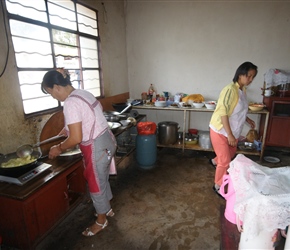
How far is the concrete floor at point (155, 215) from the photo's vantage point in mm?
1753

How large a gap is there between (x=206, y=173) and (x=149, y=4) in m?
3.15

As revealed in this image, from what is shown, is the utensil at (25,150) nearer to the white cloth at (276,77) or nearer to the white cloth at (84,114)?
the white cloth at (84,114)

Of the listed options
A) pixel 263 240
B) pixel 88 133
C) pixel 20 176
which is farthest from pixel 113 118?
pixel 263 240

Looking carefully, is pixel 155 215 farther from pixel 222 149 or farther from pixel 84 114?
pixel 84 114

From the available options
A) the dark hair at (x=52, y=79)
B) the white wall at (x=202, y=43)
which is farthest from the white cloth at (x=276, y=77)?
the dark hair at (x=52, y=79)

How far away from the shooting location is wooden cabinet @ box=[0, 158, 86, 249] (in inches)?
55.9

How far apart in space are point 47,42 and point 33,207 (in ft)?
5.58

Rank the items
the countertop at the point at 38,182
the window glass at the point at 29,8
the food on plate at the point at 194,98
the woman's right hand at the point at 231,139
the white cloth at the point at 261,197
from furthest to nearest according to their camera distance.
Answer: the food on plate at the point at 194,98
the woman's right hand at the point at 231,139
the window glass at the point at 29,8
the countertop at the point at 38,182
the white cloth at the point at 261,197

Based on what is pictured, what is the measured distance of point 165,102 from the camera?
141 inches

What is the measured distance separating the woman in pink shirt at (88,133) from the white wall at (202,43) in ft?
8.55

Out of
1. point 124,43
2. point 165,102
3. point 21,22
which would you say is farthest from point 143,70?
point 21,22

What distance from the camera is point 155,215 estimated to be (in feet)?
6.84

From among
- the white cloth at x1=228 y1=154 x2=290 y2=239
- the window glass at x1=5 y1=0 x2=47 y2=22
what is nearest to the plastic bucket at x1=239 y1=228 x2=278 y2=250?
the white cloth at x1=228 y1=154 x2=290 y2=239

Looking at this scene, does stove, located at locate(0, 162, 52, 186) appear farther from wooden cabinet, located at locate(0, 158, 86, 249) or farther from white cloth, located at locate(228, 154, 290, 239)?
white cloth, located at locate(228, 154, 290, 239)
